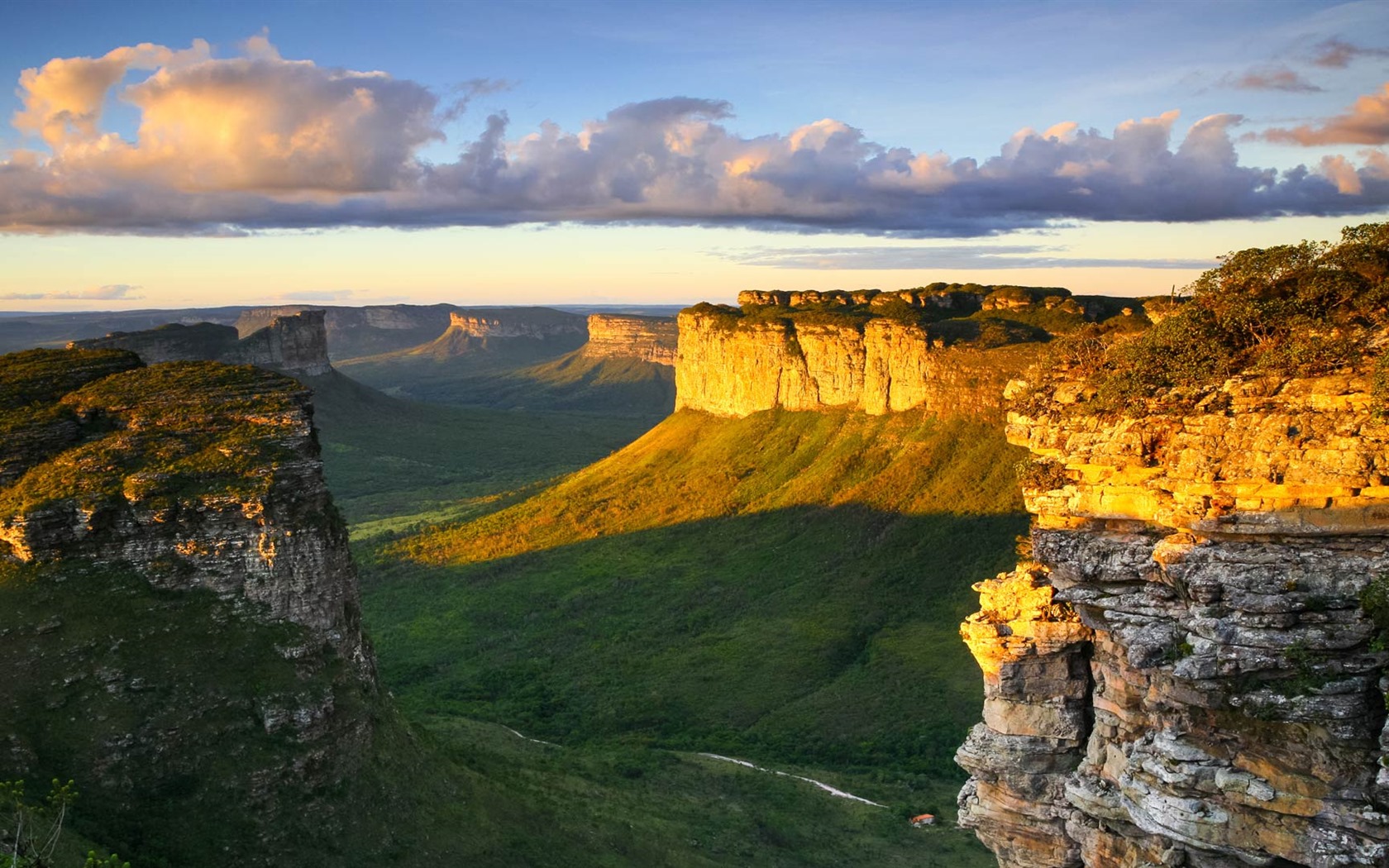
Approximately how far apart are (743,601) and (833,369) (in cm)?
2920

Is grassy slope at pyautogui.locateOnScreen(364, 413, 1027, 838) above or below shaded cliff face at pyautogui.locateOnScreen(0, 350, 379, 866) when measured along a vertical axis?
below

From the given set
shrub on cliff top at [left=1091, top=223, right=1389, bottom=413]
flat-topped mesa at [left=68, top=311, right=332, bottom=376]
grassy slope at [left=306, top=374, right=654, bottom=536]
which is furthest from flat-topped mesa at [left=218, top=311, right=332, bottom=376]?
shrub on cliff top at [left=1091, top=223, right=1389, bottom=413]

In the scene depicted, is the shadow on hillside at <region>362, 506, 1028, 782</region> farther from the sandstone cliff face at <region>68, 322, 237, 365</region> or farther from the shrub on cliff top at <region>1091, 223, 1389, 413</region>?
the sandstone cliff face at <region>68, 322, 237, 365</region>

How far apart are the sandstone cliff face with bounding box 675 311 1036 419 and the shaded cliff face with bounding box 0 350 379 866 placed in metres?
54.7

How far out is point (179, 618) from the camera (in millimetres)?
34188

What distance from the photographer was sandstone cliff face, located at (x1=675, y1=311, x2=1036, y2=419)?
83.9 m

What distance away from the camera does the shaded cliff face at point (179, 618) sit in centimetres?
3142

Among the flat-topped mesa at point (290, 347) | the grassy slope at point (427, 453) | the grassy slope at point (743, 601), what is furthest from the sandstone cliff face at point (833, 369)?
the flat-topped mesa at point (290, 347)

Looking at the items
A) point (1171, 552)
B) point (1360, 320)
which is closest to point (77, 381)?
point (1171, 552)

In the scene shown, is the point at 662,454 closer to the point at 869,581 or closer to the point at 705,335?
the point at 705,335

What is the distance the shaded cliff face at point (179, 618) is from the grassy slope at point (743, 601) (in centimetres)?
2426

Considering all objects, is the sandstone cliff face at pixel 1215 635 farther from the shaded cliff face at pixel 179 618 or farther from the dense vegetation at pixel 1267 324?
the shaded cliff face at pixel 179 618

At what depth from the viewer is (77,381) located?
3947 cm

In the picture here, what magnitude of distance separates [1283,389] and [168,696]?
30.6m
